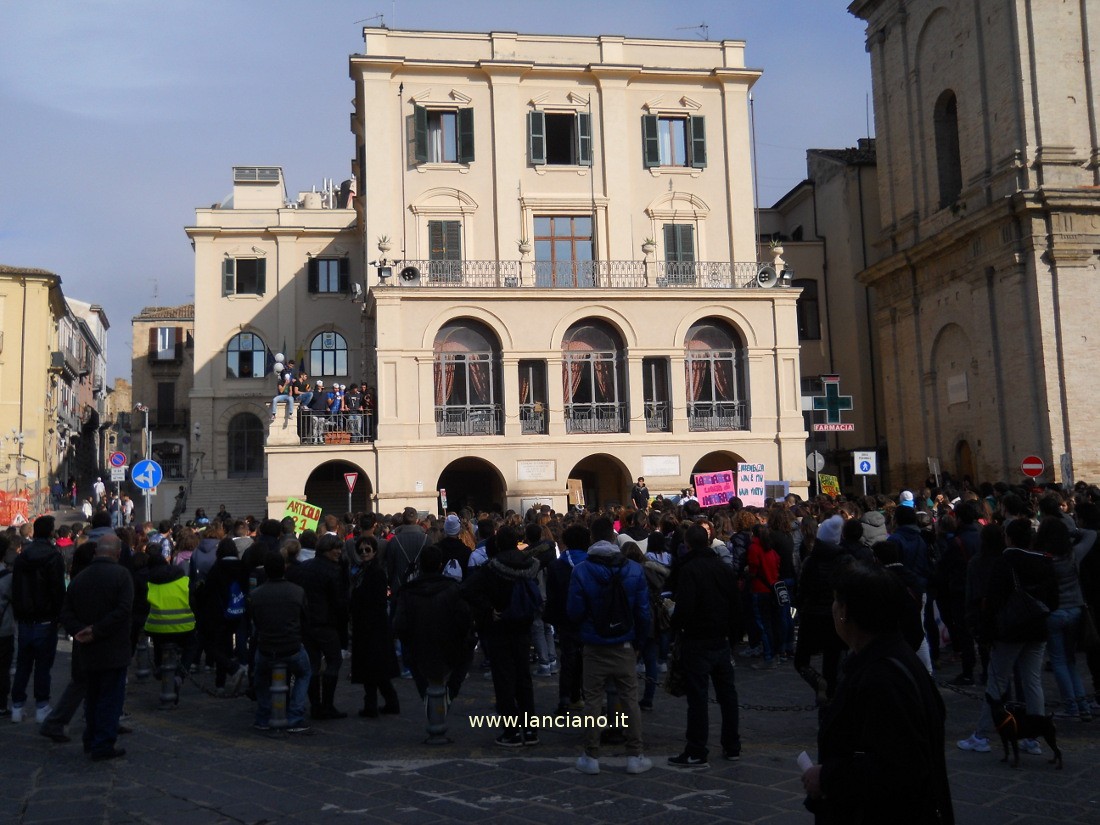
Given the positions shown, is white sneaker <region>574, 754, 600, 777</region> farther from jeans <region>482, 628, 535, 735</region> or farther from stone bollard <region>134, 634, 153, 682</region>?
stone bollard <region>134, 634, 153, 682</region>

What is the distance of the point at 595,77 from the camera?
3173cm

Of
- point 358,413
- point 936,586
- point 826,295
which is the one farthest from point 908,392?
point 936,586

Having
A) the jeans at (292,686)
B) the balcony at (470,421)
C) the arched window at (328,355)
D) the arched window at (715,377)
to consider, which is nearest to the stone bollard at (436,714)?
the jeans at (292,686)

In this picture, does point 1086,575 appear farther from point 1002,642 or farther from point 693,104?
point 693,104

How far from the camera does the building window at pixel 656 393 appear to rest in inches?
1156

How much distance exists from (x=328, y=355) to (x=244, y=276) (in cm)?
444

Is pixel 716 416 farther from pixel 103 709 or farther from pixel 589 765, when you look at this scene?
pixel 103 709

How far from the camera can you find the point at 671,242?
104 feet

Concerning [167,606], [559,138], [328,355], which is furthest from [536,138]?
[167,606]

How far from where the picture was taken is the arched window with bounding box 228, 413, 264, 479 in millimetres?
38219

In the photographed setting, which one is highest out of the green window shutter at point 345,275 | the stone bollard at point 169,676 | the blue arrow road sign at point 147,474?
the green window shutter at point 345,275

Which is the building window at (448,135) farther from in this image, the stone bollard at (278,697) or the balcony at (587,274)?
the stone bollard at (278,697)

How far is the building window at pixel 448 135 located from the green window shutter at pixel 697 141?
279 inches

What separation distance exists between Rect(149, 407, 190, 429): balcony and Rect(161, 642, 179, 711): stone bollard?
4045cm
